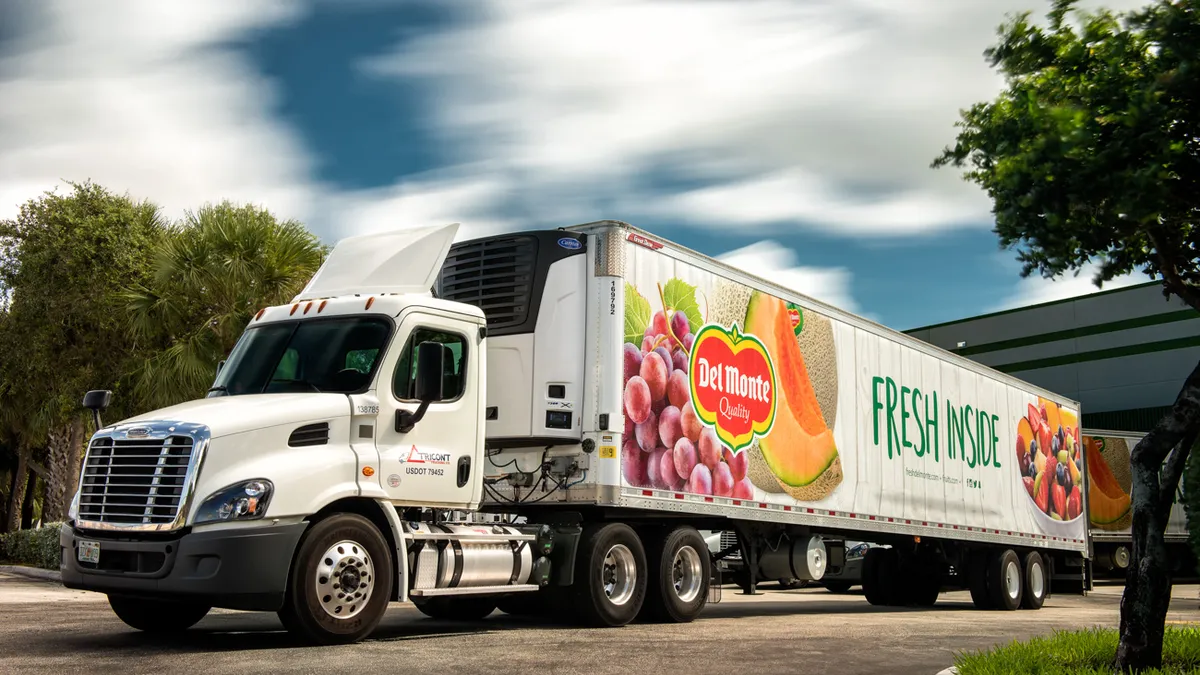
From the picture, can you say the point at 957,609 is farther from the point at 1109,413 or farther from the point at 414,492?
the point at 1109,413

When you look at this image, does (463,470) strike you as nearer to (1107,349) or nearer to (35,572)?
(35,572)

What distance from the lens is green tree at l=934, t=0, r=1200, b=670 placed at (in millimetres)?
7238

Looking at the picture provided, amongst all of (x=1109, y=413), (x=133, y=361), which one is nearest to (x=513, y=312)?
(x=133, y=361)

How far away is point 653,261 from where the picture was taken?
12.9 meters

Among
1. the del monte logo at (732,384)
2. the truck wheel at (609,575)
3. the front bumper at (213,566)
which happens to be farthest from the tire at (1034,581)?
the front bumper at (213,566)

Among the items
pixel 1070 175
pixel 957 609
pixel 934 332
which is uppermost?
pixel 934 332

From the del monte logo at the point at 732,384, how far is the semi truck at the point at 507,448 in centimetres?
3

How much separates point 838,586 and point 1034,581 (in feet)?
19.3

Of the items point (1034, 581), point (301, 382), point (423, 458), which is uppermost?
point (301, 382)

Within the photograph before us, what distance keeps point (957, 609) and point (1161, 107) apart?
45.5ft

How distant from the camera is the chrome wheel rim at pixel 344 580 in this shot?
9383 mm

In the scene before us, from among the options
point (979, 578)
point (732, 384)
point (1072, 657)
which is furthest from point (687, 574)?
point (979, 578)

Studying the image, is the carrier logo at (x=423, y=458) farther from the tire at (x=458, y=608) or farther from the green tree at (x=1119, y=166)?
the green tree at (x=1119, y=166)

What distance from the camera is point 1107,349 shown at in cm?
4294
